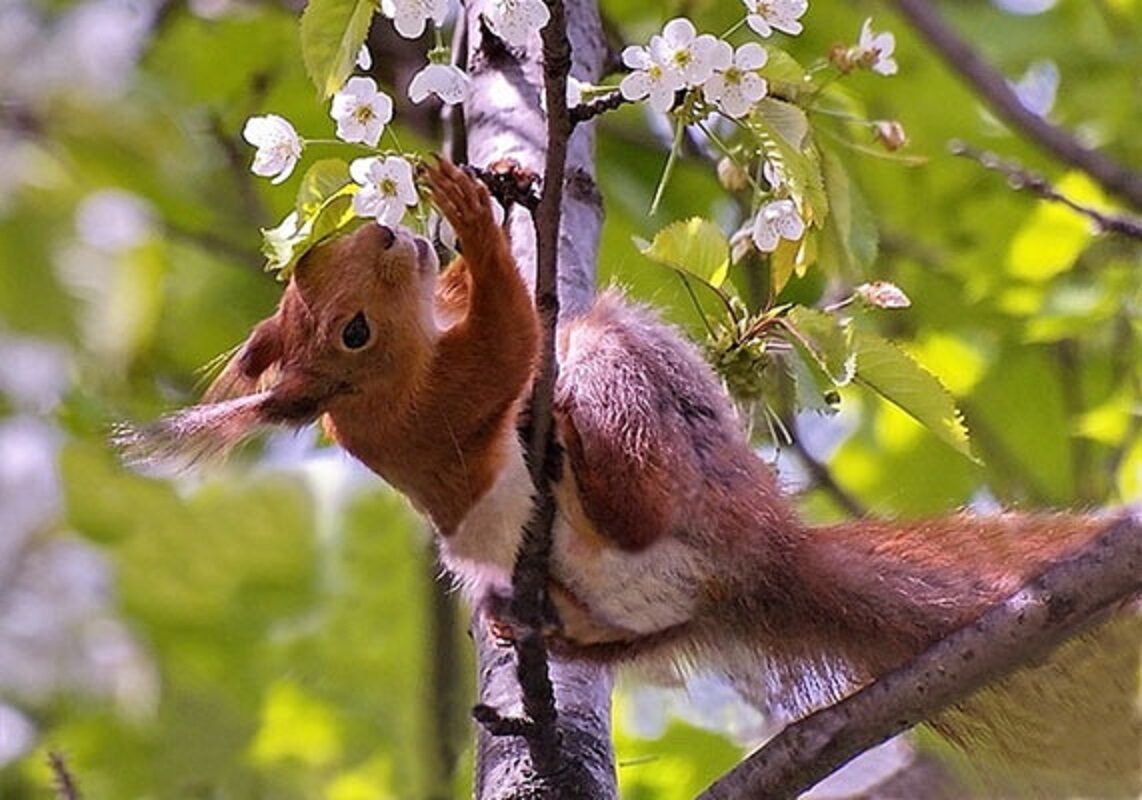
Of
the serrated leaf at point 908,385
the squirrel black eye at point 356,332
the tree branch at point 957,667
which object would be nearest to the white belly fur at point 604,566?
the squirrel black eye at point 356,332

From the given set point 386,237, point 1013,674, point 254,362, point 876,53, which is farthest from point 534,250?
point 1013,674

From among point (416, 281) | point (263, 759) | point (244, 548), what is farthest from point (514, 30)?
point (244, 548)

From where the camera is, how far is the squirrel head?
209 cm

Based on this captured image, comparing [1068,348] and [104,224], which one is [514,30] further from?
[1068,348]

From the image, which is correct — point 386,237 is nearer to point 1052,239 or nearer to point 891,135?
point 891,135

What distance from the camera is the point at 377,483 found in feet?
13.8

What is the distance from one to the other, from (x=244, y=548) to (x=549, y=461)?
2683mm

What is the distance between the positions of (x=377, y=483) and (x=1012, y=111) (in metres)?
1.64

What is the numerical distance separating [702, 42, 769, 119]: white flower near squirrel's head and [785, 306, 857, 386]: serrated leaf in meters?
0.23

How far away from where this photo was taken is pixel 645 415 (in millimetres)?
2156

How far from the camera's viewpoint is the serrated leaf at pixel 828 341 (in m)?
1.88

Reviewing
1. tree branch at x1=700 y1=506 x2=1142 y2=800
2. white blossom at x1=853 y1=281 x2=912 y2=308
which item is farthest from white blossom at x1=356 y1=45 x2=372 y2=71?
tree branch at x1=700 y1=506 x2=1142 y2=800

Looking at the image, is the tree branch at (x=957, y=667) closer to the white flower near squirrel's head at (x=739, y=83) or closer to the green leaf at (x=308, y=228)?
the white flower near squirrel's head at (x=739, y=83)

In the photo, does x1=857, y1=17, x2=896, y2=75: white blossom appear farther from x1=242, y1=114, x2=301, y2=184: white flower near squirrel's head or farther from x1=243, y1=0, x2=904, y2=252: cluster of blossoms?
x1=242, y1=114, x2=301, y2=184: white flower near squirrel's head
